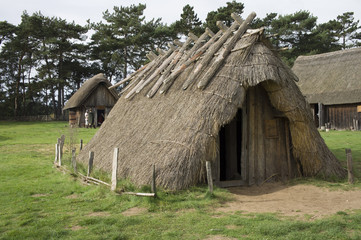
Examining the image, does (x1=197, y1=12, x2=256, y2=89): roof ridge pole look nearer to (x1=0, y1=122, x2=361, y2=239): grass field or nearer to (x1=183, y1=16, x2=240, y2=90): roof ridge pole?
(x1=183, y1=16, x2=240, y2=90): roof ridge pole

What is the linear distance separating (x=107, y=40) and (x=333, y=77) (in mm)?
28035

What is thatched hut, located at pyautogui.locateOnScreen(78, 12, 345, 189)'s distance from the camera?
729cm

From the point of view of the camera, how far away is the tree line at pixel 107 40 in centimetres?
3984

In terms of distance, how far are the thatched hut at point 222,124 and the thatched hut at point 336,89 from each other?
1672cm

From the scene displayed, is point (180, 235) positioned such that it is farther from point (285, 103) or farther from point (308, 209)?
point (285, 103)

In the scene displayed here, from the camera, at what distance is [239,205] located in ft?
21.6

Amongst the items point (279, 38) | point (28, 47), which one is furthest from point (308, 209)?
point (28, 47)

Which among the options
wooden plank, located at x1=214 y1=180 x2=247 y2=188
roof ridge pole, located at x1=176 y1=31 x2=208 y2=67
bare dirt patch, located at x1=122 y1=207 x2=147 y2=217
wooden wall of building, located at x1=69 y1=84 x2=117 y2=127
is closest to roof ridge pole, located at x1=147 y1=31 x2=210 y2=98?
roof ridge pole, located at x1=176 y1=31 x2=208 y2=67

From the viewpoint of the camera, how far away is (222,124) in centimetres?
741

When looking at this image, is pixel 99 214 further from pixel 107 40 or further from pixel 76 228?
pixel 107 40

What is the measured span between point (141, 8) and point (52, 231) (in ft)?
134

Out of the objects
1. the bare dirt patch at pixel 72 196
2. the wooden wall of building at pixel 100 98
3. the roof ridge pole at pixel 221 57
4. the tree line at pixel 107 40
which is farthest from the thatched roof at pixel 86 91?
the roof ridge pole at pixel 221 57

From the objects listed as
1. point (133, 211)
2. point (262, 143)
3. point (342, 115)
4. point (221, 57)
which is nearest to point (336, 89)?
Answer: point (342, 115)

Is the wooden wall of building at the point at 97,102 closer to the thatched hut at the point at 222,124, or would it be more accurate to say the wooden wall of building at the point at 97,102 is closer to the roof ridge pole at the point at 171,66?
the roof ridge pole at the point at 171,66
